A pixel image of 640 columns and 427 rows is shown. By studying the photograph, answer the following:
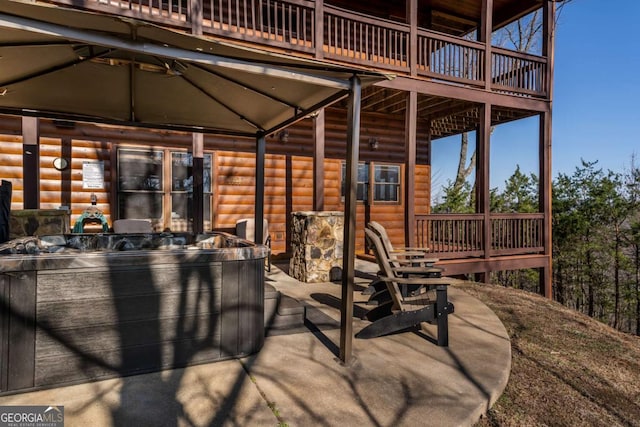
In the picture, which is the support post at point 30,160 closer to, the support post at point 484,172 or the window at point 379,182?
the window at point 379,182

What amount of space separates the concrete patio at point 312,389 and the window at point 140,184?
4342 millimetres

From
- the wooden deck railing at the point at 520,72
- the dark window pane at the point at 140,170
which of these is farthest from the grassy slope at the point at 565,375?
Result: the dark window pane at the point at 140,170

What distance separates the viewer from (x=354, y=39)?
20.3 feet

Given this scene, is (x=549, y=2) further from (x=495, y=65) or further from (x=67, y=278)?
(x=67, y=278)

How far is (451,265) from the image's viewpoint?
6.89 metres

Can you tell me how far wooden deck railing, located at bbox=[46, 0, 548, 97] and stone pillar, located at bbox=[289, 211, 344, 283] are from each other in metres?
2.72

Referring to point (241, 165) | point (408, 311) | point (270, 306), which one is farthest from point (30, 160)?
point (408, 311)

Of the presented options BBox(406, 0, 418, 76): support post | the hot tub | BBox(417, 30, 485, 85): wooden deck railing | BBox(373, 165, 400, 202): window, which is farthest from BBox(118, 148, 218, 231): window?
BBox(417, 30, 485, 85): wooden deck railing

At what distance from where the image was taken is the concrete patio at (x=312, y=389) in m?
1.94

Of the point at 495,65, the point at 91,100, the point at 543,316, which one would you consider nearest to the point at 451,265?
the point at 543,316

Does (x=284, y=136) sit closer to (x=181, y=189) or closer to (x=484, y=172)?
(x=181, y=189)

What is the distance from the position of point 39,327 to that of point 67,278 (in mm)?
314

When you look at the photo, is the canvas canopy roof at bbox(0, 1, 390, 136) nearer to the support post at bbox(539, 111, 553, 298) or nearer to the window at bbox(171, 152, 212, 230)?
the window at bbox(171, 152, 212, 230)

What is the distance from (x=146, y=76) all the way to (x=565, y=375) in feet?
14.7
